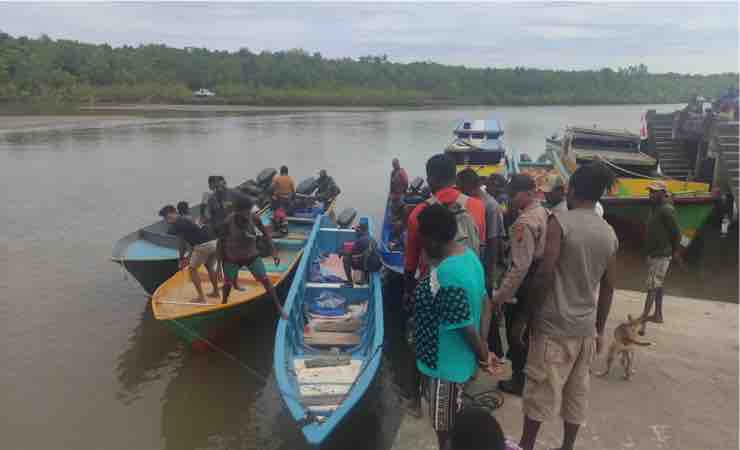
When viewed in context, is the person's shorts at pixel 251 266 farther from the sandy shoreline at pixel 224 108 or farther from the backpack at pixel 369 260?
the sandy shoreline at pixel 224 108

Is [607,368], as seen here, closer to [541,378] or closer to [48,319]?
[541,378]

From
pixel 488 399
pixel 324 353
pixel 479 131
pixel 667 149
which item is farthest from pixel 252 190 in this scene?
pixel 667 149

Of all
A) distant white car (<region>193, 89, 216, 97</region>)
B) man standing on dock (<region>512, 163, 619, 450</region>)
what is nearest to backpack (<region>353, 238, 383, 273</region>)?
man standing on dock (<region>512, 163, 619, 450</region>)

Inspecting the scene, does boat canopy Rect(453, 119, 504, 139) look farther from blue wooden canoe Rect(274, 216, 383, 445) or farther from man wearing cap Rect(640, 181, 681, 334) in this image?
man wearing cap Rect(640, 181, 681, 334)

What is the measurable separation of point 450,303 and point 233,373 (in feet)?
16.1

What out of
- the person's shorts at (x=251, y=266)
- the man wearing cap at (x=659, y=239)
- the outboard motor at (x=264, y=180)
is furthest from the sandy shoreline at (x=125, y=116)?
the man wearing cap at (x=659, y=239)

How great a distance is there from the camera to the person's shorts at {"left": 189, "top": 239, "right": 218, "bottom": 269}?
6.68 metres

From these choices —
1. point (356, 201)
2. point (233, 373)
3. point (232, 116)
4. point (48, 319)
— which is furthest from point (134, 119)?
point (233, 373)

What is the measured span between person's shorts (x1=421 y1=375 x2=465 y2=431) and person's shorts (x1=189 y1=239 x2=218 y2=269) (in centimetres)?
442

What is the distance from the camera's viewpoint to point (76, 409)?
19.9 ft

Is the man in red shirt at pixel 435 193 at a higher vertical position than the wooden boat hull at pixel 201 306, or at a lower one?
higher

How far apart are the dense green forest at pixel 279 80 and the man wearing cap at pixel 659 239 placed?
169ft

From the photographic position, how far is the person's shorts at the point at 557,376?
3.11m

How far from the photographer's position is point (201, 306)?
21.1ft
